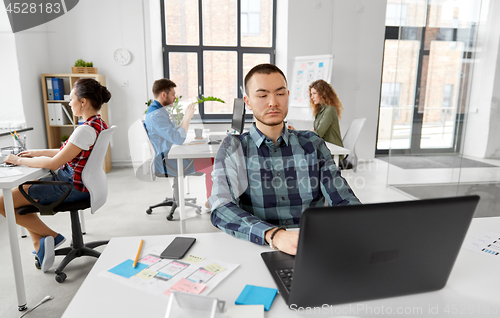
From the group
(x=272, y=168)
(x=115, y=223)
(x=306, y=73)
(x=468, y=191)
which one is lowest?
(x=115, y=223)

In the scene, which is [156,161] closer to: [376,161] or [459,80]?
[459,80]

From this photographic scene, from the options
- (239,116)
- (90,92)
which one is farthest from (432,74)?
(90,92)

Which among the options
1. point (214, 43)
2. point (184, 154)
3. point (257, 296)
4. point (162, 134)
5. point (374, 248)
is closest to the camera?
point (374, 248)

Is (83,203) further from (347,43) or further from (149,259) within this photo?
(347,43)

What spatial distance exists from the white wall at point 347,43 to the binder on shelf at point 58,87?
3285 mm

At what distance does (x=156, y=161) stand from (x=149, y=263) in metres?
2.23

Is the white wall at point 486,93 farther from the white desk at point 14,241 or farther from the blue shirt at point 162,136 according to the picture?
the white desk at point 14,241

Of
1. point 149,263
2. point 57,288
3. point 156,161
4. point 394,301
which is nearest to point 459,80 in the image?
point 156,161

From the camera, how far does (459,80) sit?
335 cm

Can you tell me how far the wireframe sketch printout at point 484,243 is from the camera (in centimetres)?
100

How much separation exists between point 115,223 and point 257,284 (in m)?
2.56

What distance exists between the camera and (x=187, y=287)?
0.78m

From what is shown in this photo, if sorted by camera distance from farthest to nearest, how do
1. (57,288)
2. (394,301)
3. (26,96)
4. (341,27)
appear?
1. (341,27)
2. (26,96)
3. (57,288)
4. (394,301)

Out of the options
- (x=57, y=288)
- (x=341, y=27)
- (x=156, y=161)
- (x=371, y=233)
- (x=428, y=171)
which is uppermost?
(x=341, y=27)
